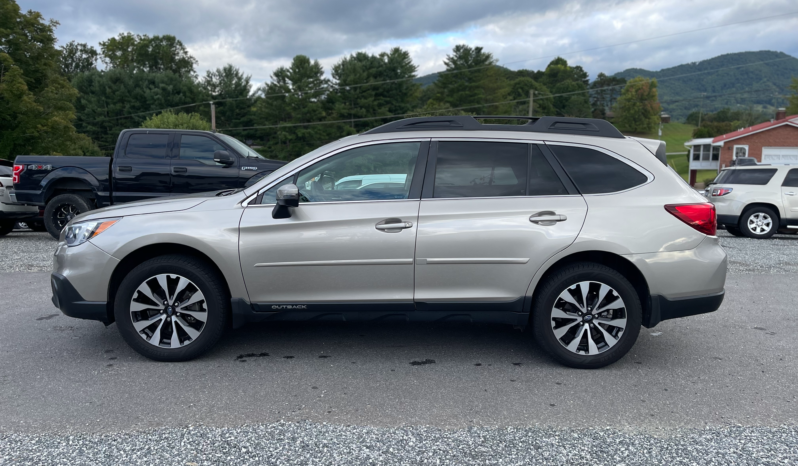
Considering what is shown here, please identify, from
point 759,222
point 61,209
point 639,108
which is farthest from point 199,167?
point 639,108

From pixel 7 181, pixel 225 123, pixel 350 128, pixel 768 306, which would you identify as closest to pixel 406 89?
pixel 350 128

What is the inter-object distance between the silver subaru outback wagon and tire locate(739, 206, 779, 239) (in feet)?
33.4

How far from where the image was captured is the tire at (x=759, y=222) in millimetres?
12555

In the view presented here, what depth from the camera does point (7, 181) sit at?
11.0 metres

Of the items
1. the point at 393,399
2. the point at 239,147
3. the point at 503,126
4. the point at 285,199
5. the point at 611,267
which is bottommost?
the point at 393,399

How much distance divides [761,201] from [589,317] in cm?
1083

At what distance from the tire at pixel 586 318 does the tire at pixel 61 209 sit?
9148 millimetres

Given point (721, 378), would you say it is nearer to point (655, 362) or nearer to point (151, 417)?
point (655, 362)

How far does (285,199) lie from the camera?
3902 millimetres

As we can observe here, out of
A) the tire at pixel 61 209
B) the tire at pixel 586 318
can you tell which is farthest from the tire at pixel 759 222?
the tire at pixel 61 209

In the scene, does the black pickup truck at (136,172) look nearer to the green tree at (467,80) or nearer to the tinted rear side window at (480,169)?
the tinted rear side window at (480,169)

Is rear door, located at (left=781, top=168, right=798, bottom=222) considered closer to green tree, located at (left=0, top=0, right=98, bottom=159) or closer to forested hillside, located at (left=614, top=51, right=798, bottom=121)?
green tree, located at (left=0, top=0, right=98, bottom=159)

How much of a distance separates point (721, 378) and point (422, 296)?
7.34 feet

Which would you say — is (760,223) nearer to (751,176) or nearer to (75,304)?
(751,176)
